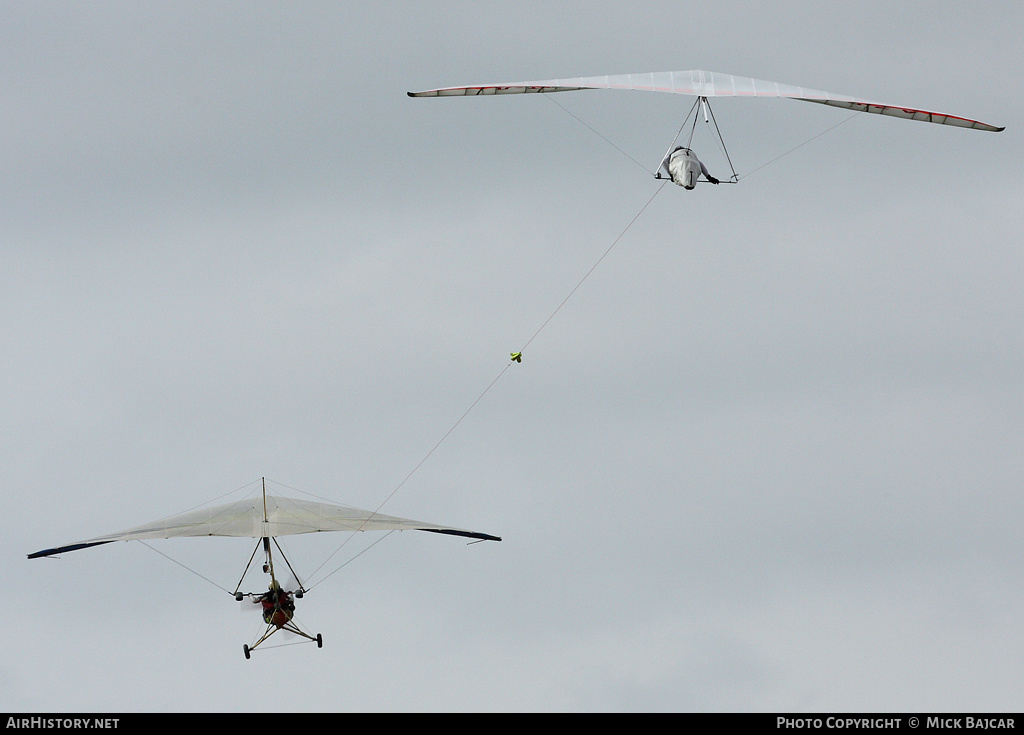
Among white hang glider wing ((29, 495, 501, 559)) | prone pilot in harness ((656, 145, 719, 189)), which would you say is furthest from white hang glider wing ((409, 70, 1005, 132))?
white hang glider wing ((29, 495, 501, 559))

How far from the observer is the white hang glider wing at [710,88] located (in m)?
75.2

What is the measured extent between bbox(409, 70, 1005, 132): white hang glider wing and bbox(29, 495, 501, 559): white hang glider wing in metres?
15.7

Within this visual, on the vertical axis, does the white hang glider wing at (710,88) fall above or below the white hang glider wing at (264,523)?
above

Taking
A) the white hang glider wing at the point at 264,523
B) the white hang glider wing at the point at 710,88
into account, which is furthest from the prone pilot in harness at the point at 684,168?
the white hang glider wing at the point at 264,523

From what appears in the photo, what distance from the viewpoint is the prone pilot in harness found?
76.2m

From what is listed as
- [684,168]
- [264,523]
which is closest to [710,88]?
[684,168]

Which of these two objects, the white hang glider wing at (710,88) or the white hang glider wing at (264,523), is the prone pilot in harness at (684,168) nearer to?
the white hang glider wing at (710,88)

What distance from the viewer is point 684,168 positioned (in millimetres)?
76375

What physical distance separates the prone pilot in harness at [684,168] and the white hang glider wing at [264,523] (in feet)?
47.9

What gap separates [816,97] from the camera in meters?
76.6
